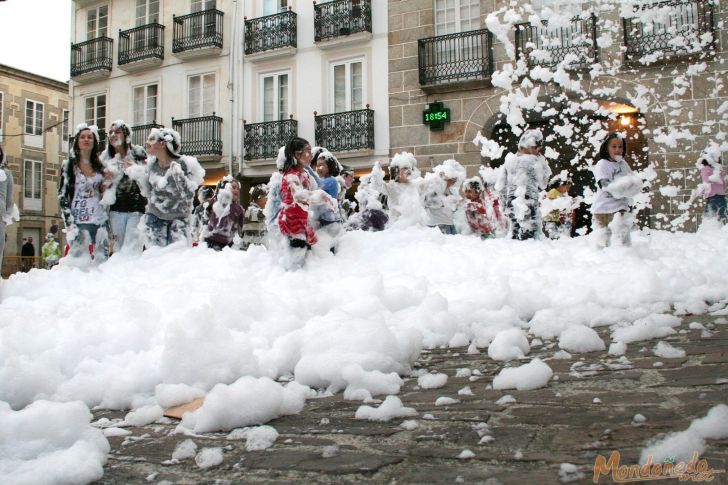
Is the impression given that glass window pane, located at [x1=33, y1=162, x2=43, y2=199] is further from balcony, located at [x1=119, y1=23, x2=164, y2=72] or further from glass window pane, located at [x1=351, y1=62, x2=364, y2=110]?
glass window pane, located at [x1=351, y1=62, x2=364, y2=110]

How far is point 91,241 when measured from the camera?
6.98 meters

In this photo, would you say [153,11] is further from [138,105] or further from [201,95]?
[201,95]

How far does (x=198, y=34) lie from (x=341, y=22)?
4.91 meters

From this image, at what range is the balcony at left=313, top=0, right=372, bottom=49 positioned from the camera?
17.6 m

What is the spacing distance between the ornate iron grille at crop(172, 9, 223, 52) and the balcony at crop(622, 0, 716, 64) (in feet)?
38.1

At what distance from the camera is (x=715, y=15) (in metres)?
13.8

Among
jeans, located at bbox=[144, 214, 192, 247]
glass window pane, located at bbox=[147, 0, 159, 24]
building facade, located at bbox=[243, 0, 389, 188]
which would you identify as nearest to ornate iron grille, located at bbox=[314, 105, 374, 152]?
building facade, located at bbox=[243, 0, 389, 188]

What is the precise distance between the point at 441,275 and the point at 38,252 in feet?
86.8

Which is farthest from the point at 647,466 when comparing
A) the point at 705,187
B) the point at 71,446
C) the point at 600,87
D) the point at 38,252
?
the point at 38,252

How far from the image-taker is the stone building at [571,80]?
550 inches

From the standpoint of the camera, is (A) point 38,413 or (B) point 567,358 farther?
(B) point 567,358

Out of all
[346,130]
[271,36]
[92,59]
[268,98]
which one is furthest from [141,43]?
[346,130]

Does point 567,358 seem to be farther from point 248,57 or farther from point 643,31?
point 248,57

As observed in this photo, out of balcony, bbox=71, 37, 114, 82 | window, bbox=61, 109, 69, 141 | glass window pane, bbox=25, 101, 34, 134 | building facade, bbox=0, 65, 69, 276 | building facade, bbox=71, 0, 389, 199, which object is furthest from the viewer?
window, bbox=61, 109, 69, 141
